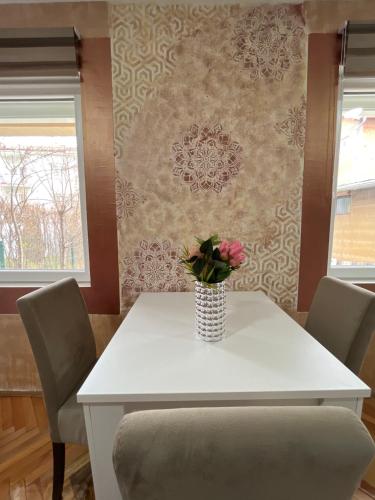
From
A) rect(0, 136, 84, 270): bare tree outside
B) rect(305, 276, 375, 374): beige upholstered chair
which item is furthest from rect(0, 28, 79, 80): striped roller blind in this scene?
Result: rect(305, 276, 375, 374): beige upholstered chair

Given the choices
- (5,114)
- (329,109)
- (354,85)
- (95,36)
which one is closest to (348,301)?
(329,109)

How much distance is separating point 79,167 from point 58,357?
115 cm

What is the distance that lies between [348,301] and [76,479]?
144 centimetres

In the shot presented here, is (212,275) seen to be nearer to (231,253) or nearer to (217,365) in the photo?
(231,253)

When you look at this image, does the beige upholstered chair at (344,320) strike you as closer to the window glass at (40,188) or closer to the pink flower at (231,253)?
the pink flower at (231,253)

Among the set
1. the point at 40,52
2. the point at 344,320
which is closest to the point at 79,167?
the point at 40,52

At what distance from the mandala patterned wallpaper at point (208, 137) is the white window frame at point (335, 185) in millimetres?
230

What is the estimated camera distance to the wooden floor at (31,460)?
1364 mm

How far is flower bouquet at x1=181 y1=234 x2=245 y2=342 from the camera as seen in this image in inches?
44.4

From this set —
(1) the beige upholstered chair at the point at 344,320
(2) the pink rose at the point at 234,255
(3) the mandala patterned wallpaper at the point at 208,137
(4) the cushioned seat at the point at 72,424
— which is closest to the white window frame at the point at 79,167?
(3) the mandala patterned wallpaper at the point at 208,137

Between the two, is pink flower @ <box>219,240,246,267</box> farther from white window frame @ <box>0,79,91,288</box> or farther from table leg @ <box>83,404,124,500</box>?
white window frame @ <box>0,79,91,288</box>

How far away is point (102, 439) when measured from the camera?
0.90 metres

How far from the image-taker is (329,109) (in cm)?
174

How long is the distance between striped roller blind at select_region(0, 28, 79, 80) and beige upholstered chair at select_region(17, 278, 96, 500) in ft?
3.91
